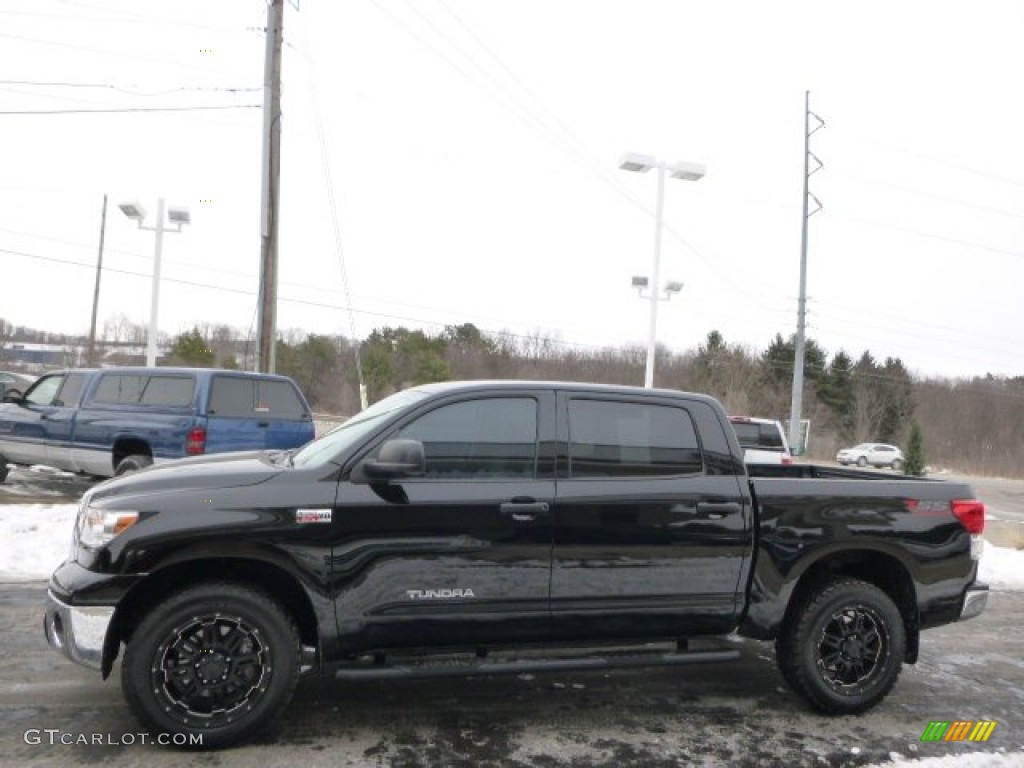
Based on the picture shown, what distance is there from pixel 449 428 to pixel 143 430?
7597 millimetres

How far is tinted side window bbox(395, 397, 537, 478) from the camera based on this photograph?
4.45 m

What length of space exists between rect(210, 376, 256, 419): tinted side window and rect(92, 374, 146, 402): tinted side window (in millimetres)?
1156

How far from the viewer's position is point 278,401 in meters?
11.3

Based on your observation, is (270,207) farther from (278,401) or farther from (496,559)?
(496,559)

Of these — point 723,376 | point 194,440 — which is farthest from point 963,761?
point 723,376

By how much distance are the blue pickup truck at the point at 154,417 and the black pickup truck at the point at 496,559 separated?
235 inches

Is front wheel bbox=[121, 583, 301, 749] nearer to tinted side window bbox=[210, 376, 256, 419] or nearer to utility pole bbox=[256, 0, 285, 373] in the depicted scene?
tinted side window bbox=[210, 376, 256, 419]

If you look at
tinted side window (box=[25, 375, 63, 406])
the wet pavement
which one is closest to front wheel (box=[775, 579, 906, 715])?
the wet pavement

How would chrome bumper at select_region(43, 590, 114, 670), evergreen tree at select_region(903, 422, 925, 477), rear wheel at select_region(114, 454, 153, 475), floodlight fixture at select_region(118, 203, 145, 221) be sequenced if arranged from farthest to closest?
evergreen tree at select_region(903, 422, 925, 477), floodlight fixture at select_region(118, 203, 145, 221), rear wheel at select_region(114, 454, 153, 475), chrome bumper at select_region(43, 590, 114, 670)

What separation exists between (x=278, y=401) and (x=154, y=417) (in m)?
1.57

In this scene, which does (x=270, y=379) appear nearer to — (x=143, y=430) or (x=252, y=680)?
(x=143, y=430)

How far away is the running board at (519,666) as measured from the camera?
4160 millimetres

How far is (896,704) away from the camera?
5145mm

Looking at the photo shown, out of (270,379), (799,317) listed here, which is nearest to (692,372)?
(799,317)
